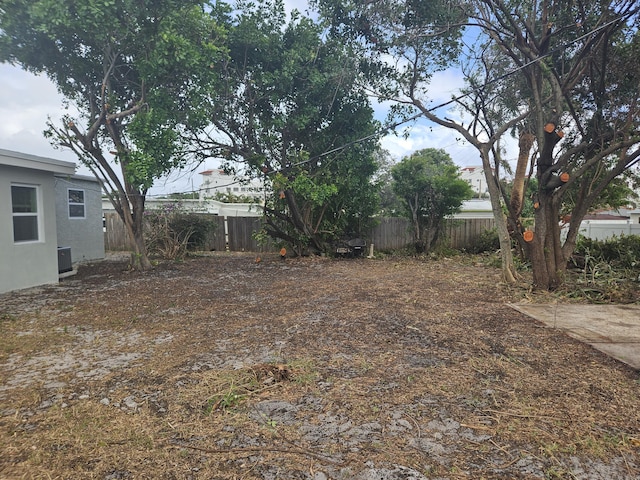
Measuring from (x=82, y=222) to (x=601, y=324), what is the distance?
1367 cm

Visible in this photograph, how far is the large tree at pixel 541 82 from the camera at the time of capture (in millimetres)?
6742

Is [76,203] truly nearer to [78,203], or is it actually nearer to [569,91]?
[78,203]

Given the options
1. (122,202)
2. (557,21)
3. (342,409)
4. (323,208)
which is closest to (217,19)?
(122,202)

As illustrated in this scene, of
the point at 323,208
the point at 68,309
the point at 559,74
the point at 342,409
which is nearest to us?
the point at 342,409

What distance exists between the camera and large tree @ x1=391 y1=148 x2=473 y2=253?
1241 cm

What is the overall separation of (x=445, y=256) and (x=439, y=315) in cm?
774

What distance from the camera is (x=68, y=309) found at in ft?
20.7

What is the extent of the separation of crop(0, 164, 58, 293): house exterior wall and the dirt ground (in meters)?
1.81

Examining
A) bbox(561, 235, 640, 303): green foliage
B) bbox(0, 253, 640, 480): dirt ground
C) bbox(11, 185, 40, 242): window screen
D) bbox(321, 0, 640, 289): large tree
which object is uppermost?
bbox(321, 0, 640, 289): large tree

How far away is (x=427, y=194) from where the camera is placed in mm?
12695

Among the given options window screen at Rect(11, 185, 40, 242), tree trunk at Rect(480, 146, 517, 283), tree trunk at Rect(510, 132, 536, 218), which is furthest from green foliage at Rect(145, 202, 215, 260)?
tree trunk at Rect(510, 132, 536, 218)

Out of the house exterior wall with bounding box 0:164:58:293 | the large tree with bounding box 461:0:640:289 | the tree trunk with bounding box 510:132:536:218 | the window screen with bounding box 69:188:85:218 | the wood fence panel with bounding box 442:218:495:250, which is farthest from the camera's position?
the wood fence panel with bounding box 442:218:495:250

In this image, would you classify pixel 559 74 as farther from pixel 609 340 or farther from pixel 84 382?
pixel 84 382

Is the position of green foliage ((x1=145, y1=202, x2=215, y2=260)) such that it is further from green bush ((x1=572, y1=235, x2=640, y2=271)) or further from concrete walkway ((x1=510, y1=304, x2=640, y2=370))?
green bush ((x1=572, y1=235, x2=640, y2=271))
